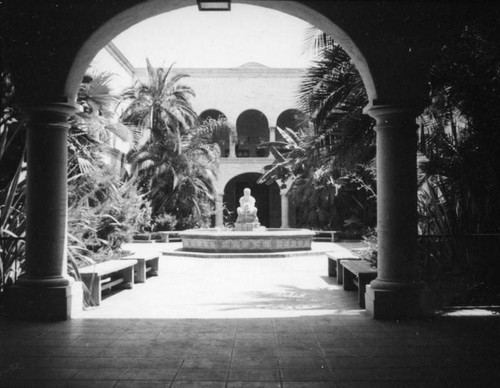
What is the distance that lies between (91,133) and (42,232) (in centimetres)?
400

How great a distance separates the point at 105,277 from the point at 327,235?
14.1 metres

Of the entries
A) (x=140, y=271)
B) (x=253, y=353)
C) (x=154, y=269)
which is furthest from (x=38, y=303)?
(x=154, y=269)

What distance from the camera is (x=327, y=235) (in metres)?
21.8

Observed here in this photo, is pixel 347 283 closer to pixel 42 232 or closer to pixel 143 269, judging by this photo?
pixel 143 269

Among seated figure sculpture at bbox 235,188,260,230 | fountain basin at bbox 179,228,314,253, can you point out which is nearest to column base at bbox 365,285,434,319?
fountain basin at bbox 179,228,314,253

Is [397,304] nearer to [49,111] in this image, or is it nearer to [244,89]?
[49,111]

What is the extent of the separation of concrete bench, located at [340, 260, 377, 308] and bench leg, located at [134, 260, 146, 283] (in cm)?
384

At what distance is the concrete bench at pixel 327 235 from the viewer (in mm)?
21062

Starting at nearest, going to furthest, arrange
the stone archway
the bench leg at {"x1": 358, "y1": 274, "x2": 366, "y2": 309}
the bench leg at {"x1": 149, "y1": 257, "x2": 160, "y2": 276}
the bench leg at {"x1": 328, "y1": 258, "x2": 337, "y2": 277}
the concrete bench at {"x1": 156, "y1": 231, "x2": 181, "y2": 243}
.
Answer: the stone archway, the bench leg at {"x1": 358, "y1": 274, "x2": 366, "y2": 309}, the bench leg at {"x1": 328, "y1": 258, "x2": 337, "y2": 277}, the bench leg at {"x1": 149, "y1": 257, "x2": 160, "y2": 276}, the concrete bench at {"x1": 156, "y1": 231, "x2": 181, "y2": 243}

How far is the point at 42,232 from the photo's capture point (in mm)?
5816

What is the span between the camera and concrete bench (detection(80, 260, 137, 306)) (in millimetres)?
7016

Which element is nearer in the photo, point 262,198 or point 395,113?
point 395,113

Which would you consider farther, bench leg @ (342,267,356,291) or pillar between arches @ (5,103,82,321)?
bench leg @ (342,267,356,291)

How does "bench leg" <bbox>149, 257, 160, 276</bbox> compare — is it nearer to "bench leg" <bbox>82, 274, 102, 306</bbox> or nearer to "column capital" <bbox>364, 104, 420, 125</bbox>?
"bench leg" <bbox>82, 274, 102, 306</bbox>
